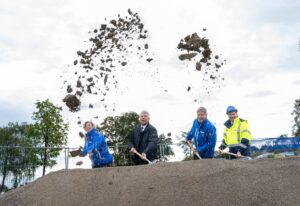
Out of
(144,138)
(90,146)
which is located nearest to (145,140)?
(144,138)

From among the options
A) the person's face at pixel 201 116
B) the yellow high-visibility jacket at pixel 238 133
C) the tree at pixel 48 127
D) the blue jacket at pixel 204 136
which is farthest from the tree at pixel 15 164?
the tree at pixel 48 127

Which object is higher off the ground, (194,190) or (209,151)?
(209,151)

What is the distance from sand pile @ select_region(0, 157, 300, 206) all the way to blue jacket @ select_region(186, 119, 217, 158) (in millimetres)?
299

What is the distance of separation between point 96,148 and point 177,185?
1.76 meters

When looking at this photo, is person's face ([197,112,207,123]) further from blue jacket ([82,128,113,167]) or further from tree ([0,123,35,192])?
tree ([0,123,35,192])

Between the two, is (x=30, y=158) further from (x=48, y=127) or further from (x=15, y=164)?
(x=48, y=127)

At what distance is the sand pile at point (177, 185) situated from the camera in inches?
235

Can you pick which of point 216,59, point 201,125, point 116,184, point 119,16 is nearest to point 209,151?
point 201,125

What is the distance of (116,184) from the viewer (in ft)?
22.0

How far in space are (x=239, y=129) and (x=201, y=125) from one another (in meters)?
0.67

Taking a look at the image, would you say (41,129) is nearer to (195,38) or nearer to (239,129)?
(195,38)

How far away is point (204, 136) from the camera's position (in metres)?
7.03

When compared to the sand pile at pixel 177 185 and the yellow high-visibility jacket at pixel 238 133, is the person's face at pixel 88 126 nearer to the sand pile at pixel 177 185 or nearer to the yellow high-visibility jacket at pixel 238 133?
the sand pile at pixel 177 185

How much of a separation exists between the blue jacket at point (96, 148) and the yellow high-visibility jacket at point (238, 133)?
2.17m
